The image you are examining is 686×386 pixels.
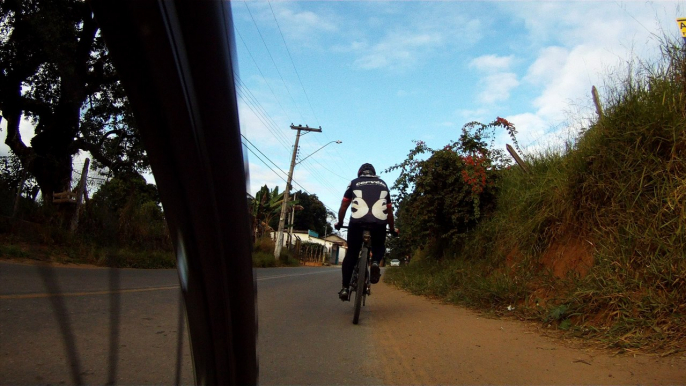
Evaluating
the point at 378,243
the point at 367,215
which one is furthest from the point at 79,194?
the point at 378,243

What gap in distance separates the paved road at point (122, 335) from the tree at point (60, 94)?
10.7 inches

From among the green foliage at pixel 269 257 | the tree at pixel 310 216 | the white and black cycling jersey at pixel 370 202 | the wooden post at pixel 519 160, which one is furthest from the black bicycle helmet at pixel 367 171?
the tree at pixel 310 216

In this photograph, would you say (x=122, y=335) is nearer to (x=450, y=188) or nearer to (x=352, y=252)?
(x=352, y=252)

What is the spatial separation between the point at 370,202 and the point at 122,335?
15.1 ft

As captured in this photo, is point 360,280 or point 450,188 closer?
point 360,280

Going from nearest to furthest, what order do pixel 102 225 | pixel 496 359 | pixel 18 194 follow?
pixel 18 194 < pixel 102 225 < pixel 496 359

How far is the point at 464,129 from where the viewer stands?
34.0 feet

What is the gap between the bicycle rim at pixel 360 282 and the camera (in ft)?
18.2

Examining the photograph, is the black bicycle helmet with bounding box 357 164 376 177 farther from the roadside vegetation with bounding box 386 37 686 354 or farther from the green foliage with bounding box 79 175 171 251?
the green foliage with bounding box 79 175 171 251

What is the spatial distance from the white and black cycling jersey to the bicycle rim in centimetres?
39

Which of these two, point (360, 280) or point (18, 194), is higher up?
point (18, 194)

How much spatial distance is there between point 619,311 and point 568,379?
52.0 inches

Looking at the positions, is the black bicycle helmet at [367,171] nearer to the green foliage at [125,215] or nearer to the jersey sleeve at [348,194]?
the jersey sleeve at [348,194]

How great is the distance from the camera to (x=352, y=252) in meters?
6.18
